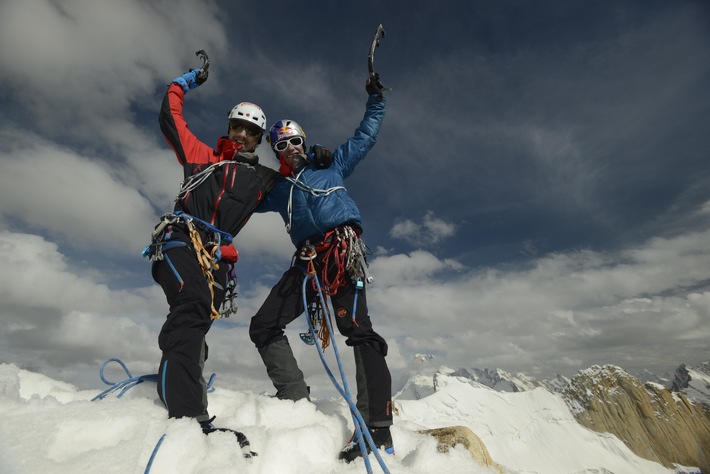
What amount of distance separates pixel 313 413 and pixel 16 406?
232cm

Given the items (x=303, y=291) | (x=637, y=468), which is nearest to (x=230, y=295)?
(x=303, y=291)

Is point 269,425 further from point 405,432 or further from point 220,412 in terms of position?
point 405,432

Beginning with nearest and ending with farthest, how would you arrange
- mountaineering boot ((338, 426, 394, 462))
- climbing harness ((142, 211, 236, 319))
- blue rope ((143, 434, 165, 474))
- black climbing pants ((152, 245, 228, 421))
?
blue rope ((143, 434, 165, 474)), black climbing pants ((152, 245, 228, 421)), mountaineering boot ((338, 426, 394, 462)), climbing harness ((142, 211, 236, 319))

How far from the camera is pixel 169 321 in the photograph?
324 centimetres

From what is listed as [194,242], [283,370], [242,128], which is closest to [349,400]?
[283,370]

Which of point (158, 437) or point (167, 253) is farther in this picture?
point (167, 253)

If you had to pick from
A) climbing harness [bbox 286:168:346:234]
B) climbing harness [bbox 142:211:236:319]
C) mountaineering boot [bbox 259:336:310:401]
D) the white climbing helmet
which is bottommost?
mountaineering boot [bbox 259:336:310:401]

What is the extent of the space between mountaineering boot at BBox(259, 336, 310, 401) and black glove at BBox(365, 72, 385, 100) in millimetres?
3406

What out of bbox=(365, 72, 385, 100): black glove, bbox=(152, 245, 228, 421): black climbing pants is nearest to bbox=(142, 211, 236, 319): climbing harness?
bbox=(152, 245, 228, 421): black climbing pants

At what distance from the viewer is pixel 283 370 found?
4.27 metres

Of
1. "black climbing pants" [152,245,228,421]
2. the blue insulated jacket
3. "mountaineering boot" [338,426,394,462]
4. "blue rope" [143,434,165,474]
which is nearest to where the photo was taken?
"blue rope" [143,434,165,474]

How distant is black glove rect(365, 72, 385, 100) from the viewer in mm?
5020

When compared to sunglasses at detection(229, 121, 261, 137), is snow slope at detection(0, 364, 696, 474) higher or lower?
lower

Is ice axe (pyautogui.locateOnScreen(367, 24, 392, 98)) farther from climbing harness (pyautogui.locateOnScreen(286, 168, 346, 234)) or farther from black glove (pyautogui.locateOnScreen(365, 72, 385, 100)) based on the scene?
climbing harness (pyautogui.locateOnScreen(286, 168, 346, 234))
